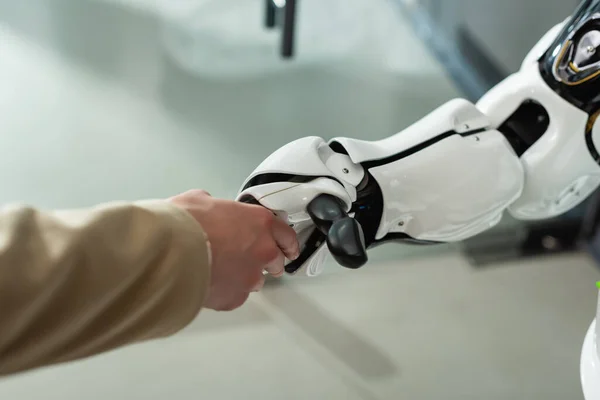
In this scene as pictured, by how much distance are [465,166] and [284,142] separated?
0.72 metres

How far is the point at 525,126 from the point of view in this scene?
722mm

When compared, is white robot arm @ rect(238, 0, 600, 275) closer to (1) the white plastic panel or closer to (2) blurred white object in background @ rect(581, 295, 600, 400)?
(1) the white plastic panel

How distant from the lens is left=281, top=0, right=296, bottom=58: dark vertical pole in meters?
1.42

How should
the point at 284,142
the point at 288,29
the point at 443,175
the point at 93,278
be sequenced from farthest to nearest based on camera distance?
the point at 288,29
the point at 284,142
the point at 443,175
the point at 93,278

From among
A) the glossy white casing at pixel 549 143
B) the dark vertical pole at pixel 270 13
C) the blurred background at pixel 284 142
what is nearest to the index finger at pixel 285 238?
the glossy white casing at pixel 549 143

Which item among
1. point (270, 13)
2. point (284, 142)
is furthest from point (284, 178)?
point (270, 13)

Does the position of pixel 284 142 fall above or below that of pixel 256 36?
below

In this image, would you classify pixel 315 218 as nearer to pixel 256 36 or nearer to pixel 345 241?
pixel 345 241

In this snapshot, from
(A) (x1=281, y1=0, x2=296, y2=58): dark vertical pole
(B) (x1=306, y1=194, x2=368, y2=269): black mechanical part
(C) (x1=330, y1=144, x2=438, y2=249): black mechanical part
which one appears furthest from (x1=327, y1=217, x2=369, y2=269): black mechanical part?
(A) (x1=281, y1=0, x2=296, y2=58): dark vertical pole

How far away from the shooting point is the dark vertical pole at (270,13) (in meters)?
1.59

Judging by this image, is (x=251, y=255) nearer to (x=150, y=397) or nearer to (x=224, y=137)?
(x=150, y=397)

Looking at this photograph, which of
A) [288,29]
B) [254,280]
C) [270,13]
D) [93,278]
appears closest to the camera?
[93,278]

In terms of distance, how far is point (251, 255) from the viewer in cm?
53

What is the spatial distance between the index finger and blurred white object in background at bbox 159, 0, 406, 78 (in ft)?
3.34
